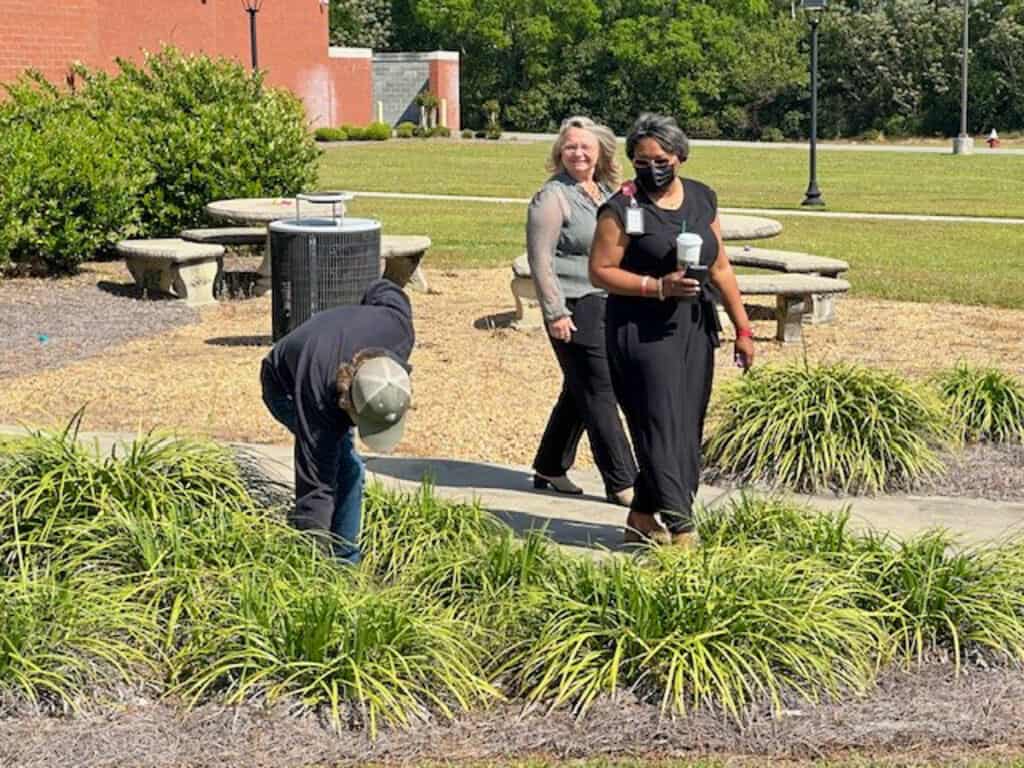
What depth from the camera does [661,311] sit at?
19.8 ft

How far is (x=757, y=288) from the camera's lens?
11.5 metres

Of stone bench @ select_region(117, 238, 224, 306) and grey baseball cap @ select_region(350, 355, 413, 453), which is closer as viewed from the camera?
grey baseball cap @ select_region(350, 355, 413, 453)

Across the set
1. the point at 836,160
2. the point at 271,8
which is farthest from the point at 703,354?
the point at 271,8

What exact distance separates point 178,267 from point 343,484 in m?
8.52

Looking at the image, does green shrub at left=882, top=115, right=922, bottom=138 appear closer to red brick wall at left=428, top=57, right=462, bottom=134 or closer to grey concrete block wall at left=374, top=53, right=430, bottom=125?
red brick wall at left=428, top=57, right=462, bottom=134

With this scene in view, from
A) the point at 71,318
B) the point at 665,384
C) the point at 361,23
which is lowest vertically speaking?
the point at 71,318

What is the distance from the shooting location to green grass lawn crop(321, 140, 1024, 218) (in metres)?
26.4

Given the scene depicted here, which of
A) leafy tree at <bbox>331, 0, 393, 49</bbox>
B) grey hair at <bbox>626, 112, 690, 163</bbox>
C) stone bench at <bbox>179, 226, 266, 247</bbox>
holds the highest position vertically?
leafy tree at <bbox>331, 0, 393, 49</bbox>

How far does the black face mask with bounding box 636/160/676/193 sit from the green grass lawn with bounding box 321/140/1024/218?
14.7m

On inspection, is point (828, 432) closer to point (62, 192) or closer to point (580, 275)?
point (580, 275)

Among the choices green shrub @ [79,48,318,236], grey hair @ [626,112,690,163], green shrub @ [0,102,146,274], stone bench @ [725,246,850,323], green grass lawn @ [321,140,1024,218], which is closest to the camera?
grey hair @ [626,112,690,163]

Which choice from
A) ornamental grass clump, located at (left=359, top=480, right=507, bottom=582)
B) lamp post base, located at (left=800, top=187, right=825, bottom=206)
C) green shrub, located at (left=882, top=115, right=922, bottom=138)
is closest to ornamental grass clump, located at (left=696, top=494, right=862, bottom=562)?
ornamental grass clump, located at (left=359, top=480, right=507, bottom=582)

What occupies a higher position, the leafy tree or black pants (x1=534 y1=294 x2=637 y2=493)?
the leafy tree

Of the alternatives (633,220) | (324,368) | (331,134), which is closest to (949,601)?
(633,220)
